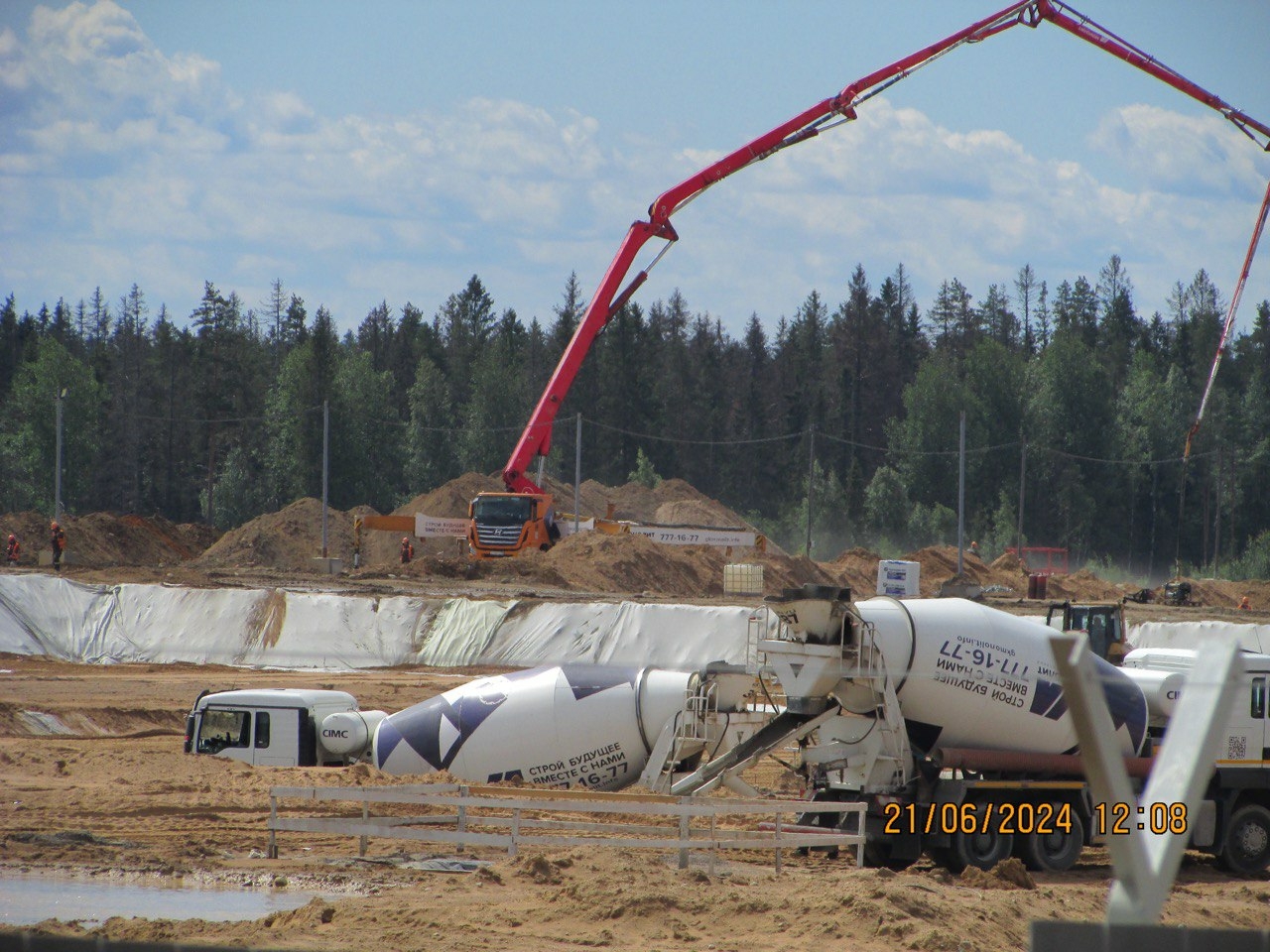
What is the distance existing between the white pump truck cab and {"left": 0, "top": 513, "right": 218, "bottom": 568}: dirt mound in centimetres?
4043

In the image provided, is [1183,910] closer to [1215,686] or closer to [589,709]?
[589,709]

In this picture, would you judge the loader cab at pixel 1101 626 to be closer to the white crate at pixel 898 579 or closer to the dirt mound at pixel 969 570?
the white crate at pixel 898 579

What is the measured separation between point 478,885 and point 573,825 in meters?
3.21

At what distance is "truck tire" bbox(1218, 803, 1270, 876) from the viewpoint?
1684cm

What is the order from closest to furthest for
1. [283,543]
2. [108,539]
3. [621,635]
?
[621,635] < [283,543] < [108,539]

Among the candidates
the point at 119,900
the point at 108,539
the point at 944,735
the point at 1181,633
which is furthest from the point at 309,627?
the point at 108,539

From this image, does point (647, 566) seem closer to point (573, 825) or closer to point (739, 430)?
point (573, 825)

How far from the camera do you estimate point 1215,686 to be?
4.75 m

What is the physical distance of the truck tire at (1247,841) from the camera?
1684cm

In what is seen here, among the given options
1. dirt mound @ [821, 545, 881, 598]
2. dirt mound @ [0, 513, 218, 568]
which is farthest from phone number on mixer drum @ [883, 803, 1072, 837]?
dirt mound @ [0, 513, 218, 568]

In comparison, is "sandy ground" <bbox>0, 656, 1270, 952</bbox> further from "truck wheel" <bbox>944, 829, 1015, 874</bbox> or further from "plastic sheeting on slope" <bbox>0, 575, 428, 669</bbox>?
"plastic sheeting on slope" <bbox>0, 575, 428, 669</bbox>

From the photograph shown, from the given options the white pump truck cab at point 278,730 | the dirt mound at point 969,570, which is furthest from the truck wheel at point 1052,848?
the dirt mound at point 969,570

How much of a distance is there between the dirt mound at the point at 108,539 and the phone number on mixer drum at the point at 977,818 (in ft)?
163

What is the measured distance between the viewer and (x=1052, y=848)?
16156mm
